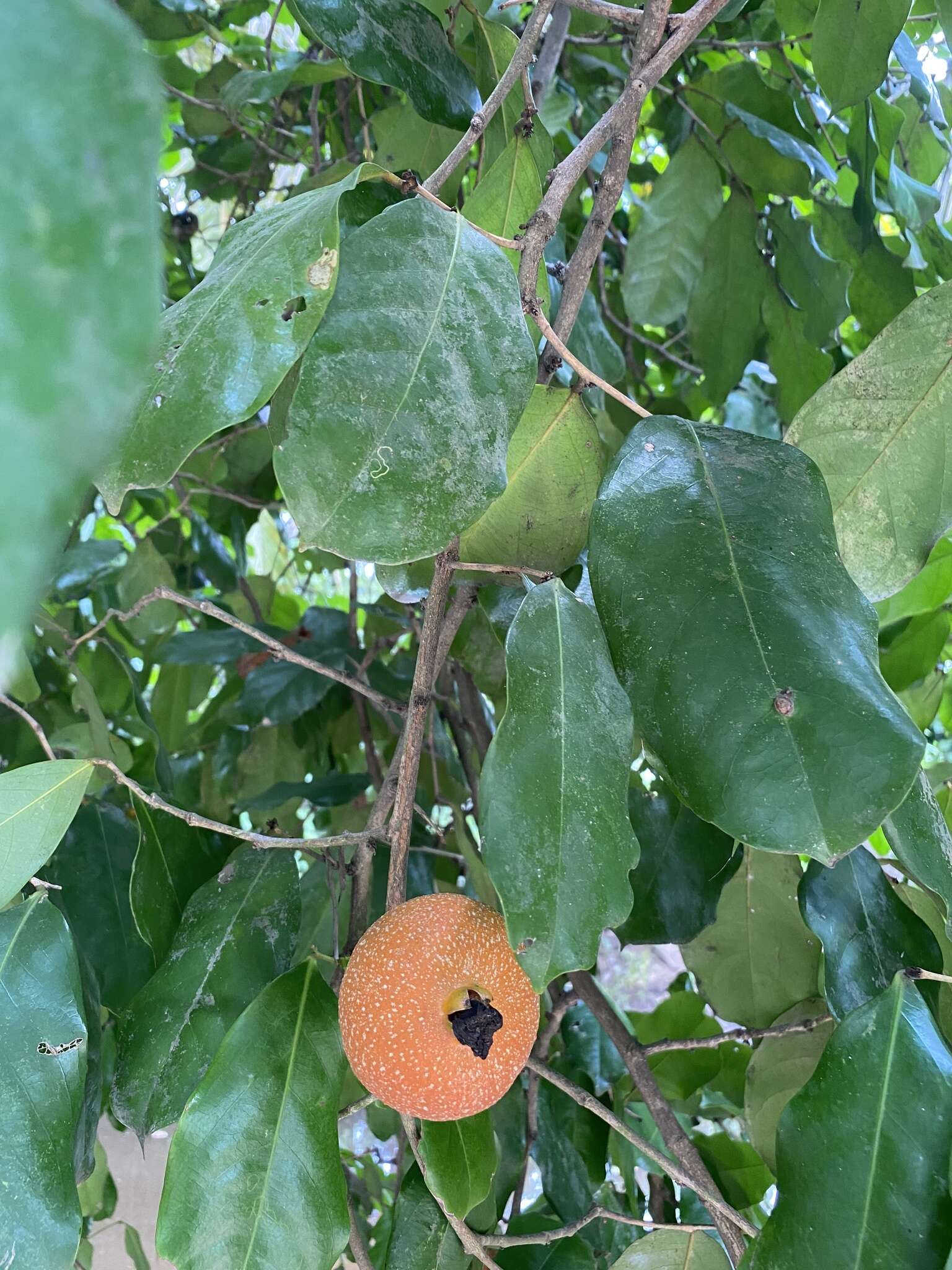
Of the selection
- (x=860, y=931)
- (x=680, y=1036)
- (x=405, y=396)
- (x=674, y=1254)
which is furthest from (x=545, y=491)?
(x=680, y=1036)

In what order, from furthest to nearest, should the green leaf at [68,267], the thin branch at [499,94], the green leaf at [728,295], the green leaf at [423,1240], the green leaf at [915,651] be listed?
the green leaf at [728,295]
the green leaf at [915,651]
the green leaf at [423,1240]
the thin branch at [499,94]
the green leaf at [68,267]

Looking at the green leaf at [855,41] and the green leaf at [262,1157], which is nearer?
the green leaf at [262,1157]

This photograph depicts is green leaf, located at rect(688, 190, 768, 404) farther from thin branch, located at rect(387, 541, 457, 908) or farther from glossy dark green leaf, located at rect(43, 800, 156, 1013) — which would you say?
glossy dark green leaf, located at rect(43, 800, 156, 1013)

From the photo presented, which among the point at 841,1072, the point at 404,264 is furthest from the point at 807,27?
the point at 841,1072

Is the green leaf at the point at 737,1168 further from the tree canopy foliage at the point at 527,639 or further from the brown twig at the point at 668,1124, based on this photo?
the brown twig at the point at 668,1124

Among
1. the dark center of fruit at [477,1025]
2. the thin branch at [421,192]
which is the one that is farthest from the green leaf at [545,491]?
the dark center of fruit at [477,1025]

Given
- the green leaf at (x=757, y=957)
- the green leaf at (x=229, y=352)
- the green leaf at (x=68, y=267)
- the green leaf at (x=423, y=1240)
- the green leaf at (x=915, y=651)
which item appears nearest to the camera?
the green leaf at (x=68, y=267)
